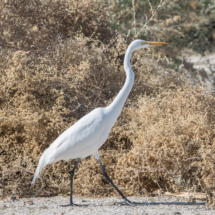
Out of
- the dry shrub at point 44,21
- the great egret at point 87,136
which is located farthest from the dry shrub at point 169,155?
the dry shrub at point 44,21

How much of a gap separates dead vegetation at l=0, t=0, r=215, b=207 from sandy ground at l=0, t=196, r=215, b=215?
0.87ft

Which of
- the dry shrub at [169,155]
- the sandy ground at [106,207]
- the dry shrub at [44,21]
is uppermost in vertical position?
the dry shrub at [44,21]

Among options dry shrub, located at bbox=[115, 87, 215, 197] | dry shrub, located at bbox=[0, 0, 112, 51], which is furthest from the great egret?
dry shrub, located at bbox=[0, 0, 112, 51]

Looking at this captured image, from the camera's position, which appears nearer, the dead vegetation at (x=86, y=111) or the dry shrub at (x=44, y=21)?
the dead vegetation at (x=86, y=111)

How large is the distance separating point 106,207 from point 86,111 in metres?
1.99

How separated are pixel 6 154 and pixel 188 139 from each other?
275cm

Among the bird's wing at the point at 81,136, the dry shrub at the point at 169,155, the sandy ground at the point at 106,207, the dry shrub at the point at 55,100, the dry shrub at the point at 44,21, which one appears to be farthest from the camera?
the dry shrub at the point at 44,21

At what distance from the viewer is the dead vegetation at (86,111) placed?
459 centimetres

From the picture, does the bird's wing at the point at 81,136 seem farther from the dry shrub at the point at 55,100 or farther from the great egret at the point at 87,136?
the dry shrub at the point at 55,100

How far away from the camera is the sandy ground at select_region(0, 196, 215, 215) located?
150 inches

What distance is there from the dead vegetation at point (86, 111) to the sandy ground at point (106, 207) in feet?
0.87

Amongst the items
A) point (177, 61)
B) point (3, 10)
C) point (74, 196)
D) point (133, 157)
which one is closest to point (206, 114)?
point (133, 157)

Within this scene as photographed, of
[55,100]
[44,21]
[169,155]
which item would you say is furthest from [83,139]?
[44,21]

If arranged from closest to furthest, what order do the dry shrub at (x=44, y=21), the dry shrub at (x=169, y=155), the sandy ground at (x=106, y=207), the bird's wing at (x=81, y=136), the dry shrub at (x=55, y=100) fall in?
the sandy ground at (x=106, y=207) → the bird's wing at (x=81, y=136) → the dry shrub at (x=169, y=155) → the dry shrub at (x=55, y=100) → the dry shrub at (x=44, y=21)
